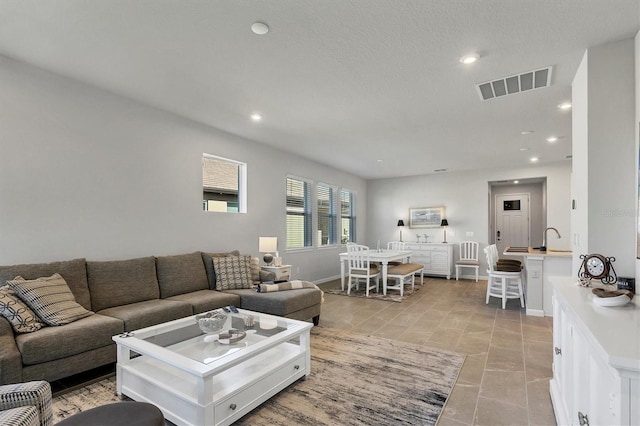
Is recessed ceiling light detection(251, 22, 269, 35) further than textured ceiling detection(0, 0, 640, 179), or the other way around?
recessed ceiling light detection(251, 22, 269, 35)

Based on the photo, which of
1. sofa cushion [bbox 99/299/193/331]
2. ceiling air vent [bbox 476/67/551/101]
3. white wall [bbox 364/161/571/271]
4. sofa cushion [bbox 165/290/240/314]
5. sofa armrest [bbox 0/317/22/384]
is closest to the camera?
sofa armrest [bbox 0/317/22/384]

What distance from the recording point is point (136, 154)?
3746mm

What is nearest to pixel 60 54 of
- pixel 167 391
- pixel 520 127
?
pixel 167 391

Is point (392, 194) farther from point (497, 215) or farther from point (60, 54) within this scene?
point (60, 54)

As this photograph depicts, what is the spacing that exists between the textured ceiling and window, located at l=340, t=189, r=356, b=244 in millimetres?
3814

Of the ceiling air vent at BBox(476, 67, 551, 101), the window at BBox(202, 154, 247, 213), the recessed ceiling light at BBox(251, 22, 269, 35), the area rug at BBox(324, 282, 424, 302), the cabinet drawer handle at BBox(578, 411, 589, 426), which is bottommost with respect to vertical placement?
the area rug at BBox(324, 282, 424, 302)

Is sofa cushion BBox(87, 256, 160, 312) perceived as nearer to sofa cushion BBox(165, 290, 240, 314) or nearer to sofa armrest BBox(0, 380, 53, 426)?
sofa cushion BBox(165, 290, 240, 314)

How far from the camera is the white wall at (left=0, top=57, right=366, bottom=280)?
2863 millimetres

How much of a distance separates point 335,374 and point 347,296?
3.07 m

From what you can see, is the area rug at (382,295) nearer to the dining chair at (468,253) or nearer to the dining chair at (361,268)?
the dining chair at (361,268)

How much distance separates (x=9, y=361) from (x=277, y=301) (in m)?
2.15

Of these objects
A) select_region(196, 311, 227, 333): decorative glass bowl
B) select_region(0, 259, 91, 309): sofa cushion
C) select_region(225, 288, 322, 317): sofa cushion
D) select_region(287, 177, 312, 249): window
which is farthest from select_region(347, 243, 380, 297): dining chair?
select_region(0, 259, 91, 309): sofa cushion

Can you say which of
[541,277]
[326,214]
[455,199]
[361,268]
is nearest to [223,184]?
[361,268]

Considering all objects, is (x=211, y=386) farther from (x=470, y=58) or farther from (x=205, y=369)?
(x=470, y=58)
